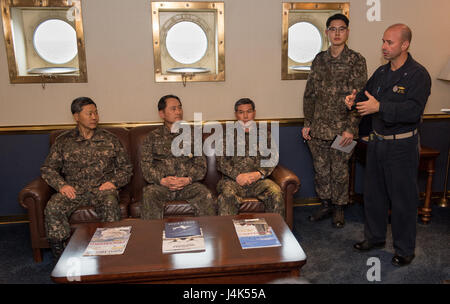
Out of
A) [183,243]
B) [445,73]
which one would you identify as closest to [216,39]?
[183,243]

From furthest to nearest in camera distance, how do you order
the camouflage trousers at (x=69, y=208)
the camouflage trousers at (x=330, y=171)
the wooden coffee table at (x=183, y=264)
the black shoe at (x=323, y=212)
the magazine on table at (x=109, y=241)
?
the black shoe at (x=323, y=212) → the camouflage trousers at (x=330, y=171) → the camouflage trousers at (x=69, y=208) → the magazine on table at (x=109, y=241) → the wooden coffee table at (x=183, y=264)

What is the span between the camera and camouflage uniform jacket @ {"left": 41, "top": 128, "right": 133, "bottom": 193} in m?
2.85

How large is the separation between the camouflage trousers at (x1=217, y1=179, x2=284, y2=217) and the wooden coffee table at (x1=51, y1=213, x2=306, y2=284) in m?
0.66

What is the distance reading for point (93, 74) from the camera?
3385 millimetres

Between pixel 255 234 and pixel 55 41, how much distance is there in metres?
2.54

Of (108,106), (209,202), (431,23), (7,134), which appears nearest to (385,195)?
(209,202)

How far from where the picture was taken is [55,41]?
133 inches

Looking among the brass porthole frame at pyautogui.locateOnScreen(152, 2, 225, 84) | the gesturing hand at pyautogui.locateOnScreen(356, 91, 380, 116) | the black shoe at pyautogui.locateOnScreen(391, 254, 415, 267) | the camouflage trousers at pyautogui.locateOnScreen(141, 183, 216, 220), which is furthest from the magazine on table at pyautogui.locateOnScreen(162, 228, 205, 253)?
the brass porthole frame at pyautogui.locateOnScreen(152, 2, 225, 84)

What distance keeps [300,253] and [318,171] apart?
5.02 ft

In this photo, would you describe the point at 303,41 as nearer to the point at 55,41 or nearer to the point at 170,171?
the point at 170,171

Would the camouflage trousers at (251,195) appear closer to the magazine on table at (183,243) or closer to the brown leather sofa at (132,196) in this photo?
the brown leather sofa at (132,196)

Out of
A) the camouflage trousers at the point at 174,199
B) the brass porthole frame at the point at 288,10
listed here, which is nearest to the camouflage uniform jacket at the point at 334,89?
the brass porthole frame at the point at 288,10

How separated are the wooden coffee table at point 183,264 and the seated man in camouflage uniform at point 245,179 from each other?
0.68 m

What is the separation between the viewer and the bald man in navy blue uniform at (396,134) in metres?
2.37
